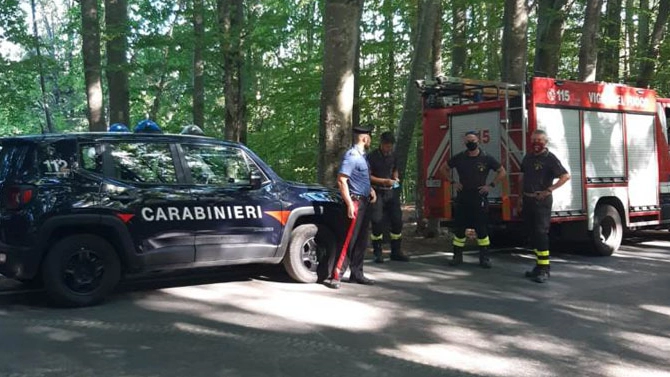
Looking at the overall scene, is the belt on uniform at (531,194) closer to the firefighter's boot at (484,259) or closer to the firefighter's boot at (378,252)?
the firefighter's boot at (484,259)

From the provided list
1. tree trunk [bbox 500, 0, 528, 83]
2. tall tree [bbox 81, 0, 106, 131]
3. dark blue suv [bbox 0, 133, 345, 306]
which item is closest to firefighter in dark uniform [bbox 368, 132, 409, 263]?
dark blue suv [bbox 0, 133, 345, 306]

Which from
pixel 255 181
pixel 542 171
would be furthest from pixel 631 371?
pixel 255 181

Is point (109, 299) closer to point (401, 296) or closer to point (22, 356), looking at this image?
point (22, 356)

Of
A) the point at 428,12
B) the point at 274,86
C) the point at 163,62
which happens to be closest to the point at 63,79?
the point at 163,62

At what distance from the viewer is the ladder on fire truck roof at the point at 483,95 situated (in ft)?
31.3

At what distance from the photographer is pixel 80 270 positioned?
6.25 meters

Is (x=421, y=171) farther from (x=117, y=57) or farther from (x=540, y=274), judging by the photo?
(x=117, y=57)

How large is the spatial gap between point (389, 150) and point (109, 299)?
4291 mm

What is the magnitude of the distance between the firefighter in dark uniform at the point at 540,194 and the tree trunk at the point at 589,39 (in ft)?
24.8

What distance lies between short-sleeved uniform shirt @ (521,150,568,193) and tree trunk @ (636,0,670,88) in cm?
1270

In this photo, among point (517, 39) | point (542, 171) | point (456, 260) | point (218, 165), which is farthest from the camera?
point (517, 39)

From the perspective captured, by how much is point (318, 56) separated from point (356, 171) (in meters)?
A: 9.63

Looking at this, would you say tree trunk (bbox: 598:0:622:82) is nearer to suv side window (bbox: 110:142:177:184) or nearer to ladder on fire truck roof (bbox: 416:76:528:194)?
ladder on fire truck roof (bbox: 416:76:528:194)

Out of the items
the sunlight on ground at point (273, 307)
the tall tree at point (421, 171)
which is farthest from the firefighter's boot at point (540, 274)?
the tall tree at point (421, 171)
